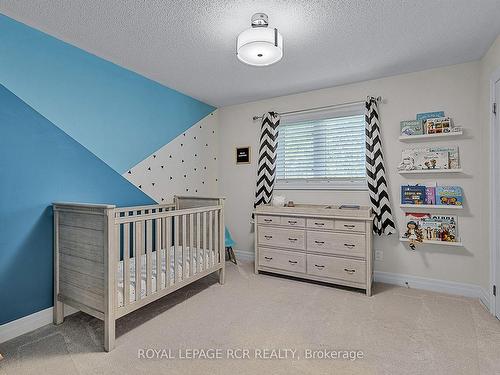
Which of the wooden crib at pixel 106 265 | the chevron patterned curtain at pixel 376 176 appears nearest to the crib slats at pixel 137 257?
the wooden crib at pixel 106 265

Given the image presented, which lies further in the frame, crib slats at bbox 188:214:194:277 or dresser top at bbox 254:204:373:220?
dresser top at bbox 254:204:373:220

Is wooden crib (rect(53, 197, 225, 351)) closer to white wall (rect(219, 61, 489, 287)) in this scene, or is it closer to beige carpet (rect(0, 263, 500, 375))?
beige carpet (rect(0, 263, 500, 375))

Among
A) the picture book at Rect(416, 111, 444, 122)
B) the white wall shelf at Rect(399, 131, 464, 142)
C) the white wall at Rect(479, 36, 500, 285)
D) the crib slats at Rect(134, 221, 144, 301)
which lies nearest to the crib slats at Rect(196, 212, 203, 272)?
the crib slats at Rect(134, 221, 144, 301)

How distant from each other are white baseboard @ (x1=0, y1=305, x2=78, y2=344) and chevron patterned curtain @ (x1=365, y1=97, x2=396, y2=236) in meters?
3.10

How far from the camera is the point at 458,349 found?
1.77 meters

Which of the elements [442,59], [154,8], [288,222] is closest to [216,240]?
[288,222]

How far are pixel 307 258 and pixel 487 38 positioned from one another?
2462 millimetres

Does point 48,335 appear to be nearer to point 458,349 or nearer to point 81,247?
point 81,247

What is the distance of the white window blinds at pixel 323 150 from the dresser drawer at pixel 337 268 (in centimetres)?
95

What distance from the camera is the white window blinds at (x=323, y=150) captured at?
10.4ft

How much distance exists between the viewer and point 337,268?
2779mm

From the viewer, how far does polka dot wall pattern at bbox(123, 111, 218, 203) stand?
302cm

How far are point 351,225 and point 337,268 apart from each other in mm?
465

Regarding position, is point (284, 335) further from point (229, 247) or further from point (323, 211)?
point (229, 247)
